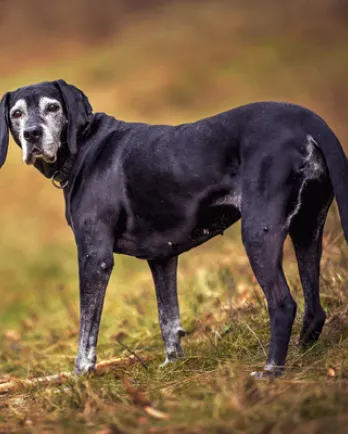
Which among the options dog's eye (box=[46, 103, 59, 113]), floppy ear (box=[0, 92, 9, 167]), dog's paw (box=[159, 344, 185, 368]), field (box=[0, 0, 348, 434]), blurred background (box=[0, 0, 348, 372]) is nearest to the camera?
field (box=[0, 0, 348, 434])

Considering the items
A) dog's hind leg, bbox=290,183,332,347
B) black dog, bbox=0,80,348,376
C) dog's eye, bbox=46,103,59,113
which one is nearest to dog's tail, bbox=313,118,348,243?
black dog, bbox=0,80,348,376

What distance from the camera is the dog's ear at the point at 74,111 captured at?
15.4 feet

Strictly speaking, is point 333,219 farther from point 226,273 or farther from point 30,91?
point 30,91

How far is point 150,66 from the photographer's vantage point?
2144 centimetres

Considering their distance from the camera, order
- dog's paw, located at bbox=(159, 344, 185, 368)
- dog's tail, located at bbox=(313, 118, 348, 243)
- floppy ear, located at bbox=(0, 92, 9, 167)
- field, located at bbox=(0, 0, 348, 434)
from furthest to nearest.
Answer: dog's paw, located at bbox=(159, 344, 185, 368)
floppy ear, located at bbox=(0, 92, 9, 167)
dog's tail, located at bbox=(313, 118, 348, 243)
field, located at bbox=(0, 0, 348, 434)

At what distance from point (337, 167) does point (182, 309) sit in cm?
300

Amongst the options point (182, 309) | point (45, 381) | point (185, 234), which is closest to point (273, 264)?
point (185, 234)

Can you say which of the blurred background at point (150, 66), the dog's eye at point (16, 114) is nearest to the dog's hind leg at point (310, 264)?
the dog's eye at point (16, 114)

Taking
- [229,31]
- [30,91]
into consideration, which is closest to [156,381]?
[30,91]

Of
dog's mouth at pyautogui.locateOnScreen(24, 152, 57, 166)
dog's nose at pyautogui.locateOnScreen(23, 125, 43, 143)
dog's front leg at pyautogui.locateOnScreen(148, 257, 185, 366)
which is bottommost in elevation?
dog's front leg at pyautogui.locateOnScreen(148, 257, 185, 366)

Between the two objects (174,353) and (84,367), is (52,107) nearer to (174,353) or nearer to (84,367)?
(84,367)

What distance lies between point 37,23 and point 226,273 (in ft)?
70.5

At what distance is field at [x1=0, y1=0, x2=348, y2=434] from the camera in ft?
10.7

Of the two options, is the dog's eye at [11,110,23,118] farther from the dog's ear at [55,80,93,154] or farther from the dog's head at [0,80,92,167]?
the dog's ear at [55,80,93,154]
